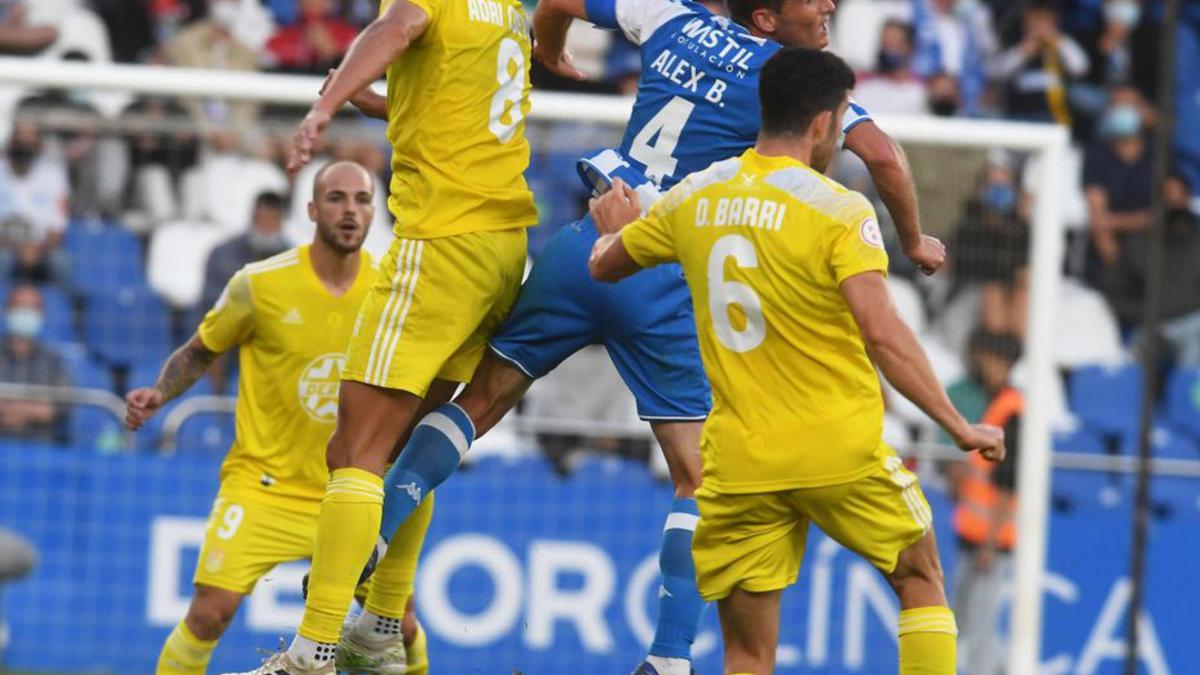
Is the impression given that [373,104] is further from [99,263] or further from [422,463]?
[99,263]

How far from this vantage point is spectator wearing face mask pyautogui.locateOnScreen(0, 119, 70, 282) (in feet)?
40.0

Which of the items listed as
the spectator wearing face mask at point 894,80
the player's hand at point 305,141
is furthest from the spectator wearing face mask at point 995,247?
the player's hand at point 305,141

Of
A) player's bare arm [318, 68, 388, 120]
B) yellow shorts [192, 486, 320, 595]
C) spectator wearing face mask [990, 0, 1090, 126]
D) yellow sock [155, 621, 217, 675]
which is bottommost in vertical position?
yellow sock [155, 621, 217, 675]

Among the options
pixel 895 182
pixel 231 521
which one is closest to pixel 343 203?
pixel 231 521

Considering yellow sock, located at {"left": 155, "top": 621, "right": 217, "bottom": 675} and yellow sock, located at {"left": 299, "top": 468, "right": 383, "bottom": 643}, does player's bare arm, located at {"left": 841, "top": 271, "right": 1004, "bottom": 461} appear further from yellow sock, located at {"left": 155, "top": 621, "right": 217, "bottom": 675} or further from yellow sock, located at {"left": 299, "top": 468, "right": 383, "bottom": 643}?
yellow sock, located at {"left": 155, "top": 621, "right": 217, "bottom": 675}

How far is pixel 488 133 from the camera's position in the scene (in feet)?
22.1

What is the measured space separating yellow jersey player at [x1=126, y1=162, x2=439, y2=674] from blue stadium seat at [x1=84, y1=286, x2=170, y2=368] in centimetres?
371

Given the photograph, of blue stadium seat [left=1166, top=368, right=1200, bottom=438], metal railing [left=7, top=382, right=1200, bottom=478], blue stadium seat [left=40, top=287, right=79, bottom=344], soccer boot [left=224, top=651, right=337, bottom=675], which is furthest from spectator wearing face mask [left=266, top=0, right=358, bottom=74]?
soccer boot [left=224, top=651, right=337, bottom=675]

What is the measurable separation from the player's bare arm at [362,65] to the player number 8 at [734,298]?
1.21 m

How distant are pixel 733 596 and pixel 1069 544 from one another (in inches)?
283

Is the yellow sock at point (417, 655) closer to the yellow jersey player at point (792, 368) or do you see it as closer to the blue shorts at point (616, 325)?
the blue shorts at point (616, 325)

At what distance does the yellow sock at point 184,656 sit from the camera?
8273 millimetres

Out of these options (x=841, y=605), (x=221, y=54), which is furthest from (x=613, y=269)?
(x=221, y=54)

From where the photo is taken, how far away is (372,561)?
6.77m
